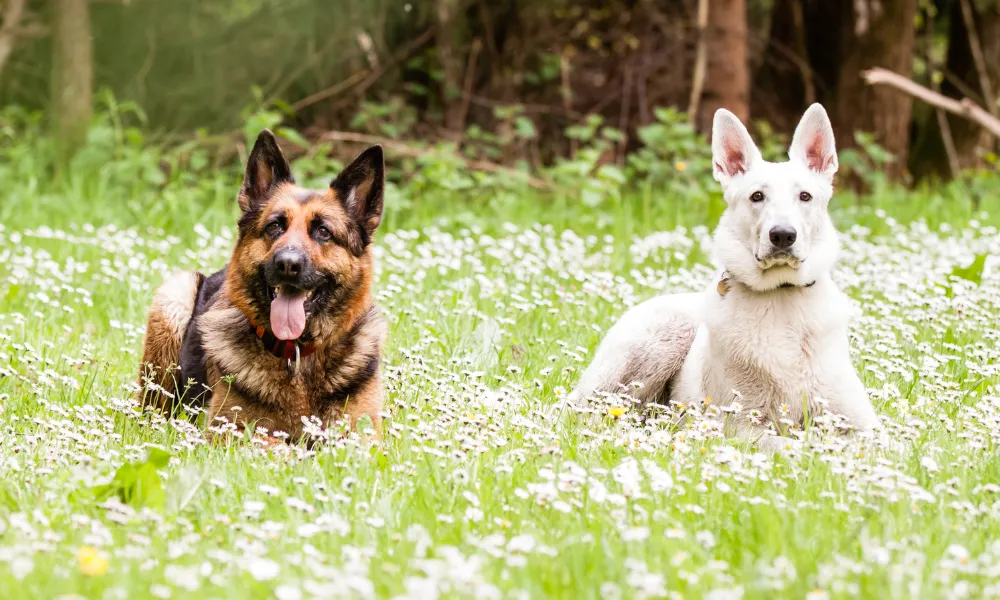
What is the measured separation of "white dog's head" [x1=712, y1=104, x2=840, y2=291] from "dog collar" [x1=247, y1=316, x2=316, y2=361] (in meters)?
1.89

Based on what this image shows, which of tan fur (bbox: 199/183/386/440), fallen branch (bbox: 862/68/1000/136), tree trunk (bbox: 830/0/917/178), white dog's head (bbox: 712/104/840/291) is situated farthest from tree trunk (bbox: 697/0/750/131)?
tan fur (bbox: 199/183/386/440)

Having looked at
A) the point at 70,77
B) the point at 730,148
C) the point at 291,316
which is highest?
the point at 730,148

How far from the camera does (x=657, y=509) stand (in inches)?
132

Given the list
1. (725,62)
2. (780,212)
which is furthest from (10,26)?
(780,212)

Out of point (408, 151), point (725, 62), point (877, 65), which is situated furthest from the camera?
point (877, 65)

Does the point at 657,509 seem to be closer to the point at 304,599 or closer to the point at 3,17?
the point at 304,599

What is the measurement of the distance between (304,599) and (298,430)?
219 centimetres

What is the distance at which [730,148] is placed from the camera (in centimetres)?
519

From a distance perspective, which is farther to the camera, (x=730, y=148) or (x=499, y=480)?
(x=730, y=148)

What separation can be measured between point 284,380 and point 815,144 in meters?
2.59

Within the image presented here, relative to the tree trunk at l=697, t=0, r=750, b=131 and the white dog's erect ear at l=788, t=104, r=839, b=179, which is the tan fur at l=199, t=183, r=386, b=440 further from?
the tree trunk at l=697, t=0, r=750, b=131

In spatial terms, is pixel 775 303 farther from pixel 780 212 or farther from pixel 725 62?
pixel 725 62

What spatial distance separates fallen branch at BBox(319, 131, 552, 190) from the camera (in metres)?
10.6

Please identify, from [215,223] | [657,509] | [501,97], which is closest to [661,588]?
[657,509]
